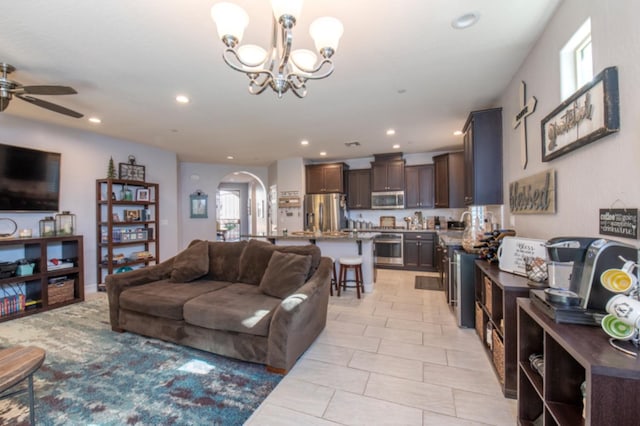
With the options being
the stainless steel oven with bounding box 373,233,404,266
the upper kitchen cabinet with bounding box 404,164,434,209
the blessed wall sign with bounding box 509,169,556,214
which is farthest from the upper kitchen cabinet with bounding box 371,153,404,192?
the blessed wall sign with bounding box 509,169,556,214

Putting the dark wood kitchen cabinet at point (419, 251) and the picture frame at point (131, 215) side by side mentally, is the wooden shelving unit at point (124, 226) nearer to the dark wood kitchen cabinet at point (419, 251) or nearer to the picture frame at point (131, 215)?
the picture frame at point (131, 215)

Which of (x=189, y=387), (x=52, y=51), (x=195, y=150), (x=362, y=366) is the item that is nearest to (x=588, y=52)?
(x=362, y=366)

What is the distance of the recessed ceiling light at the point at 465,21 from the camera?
188cm

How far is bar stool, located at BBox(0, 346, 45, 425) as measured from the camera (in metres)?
1.48

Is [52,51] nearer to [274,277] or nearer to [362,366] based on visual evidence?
[274,277]

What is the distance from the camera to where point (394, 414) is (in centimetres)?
172

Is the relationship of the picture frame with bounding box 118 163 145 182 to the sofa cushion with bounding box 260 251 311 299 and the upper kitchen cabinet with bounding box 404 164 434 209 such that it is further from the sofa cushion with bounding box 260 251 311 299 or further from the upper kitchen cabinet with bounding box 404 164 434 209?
the upper kitchen cabinet with bounding box 404 164 434 209

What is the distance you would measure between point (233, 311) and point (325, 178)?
4.66 meters

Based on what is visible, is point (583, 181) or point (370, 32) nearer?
point (583, 181)

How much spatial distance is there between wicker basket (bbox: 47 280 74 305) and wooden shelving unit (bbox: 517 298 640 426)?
5.42m

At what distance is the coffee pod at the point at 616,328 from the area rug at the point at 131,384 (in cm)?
190

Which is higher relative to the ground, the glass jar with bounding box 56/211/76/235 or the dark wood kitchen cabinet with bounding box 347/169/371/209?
the dark wood kitchen cabinet with bounding box 347/169/371/209

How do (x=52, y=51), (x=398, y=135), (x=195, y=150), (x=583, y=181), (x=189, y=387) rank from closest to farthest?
(x=583, y=181) < (x=189, y=387) < (x=52, y=51) < (x=398, y=135) < (x=195, y=150)

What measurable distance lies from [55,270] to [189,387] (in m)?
3.36
